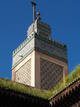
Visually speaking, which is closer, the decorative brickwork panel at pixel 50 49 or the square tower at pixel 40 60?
the square tower at pixel 40 60

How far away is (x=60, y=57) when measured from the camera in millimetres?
27750

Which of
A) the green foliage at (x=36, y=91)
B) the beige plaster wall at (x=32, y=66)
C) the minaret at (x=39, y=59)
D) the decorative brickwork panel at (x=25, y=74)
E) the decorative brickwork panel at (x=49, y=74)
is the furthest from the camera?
the decorative brickwork panel at (x=25, y=74)

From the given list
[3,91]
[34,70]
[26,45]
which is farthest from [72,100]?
[26,45]

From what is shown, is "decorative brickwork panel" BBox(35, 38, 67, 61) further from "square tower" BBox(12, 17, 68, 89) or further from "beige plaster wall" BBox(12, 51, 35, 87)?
"beige plaster wall" BBox(12, 51, 35, 87)

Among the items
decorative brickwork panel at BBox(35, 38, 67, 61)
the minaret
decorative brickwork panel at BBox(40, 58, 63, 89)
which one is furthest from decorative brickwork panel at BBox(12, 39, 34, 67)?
decorative brickwork panel at BBox(40, 58, 63, 89)

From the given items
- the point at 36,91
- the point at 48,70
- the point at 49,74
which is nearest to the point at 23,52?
the point at 48,70

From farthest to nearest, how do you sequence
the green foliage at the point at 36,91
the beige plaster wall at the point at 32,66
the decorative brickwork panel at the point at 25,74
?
1. the decorative brickwork panel at the point at 25,74
2. the beige plaster wall at the point at 32,66
3. the green foliage at the point at 36,91

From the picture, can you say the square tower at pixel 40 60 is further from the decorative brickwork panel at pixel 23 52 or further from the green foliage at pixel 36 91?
the green foliage at pixel 36 91

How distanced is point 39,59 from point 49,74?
4.44ft

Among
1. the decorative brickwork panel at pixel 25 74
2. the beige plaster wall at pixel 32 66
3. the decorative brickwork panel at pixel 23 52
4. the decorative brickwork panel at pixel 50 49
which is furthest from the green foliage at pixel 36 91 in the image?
the decorative brickwork panel at pixel 23 52

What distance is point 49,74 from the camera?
2644cm

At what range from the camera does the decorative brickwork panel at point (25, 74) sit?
26.3 meters

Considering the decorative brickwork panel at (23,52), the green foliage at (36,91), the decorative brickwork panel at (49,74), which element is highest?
the decorative brickwork panel at (23,52)

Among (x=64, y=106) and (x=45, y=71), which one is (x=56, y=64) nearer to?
(x=45, y=71)
